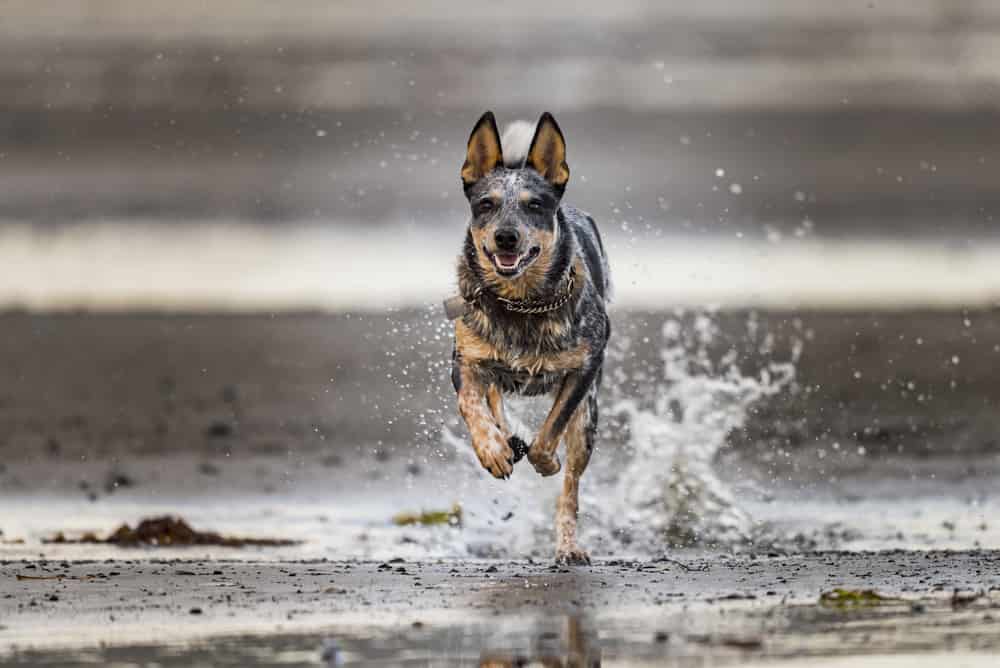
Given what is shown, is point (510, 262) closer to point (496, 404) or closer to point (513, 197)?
point (513, 197)

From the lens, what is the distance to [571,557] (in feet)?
38.2

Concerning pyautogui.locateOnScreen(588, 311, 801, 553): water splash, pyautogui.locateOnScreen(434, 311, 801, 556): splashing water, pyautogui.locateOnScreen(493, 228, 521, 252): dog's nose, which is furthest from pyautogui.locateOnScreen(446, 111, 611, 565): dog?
pyautogui.locateOnScreen(588, 311, 801, 553): water splash

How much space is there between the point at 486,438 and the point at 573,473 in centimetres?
97

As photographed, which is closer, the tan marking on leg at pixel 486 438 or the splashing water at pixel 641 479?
the tan marking on leg at pixel 486 438

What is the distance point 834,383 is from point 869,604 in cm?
1473

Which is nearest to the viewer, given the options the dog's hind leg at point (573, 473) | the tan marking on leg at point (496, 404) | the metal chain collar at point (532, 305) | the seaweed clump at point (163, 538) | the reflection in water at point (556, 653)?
the reflection in water at point (556, 653)

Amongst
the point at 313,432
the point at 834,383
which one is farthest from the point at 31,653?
the point at 834,383

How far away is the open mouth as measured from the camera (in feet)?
36.5

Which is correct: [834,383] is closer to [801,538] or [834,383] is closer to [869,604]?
[801,538]

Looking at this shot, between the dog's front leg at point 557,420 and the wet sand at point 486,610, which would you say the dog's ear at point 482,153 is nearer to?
the dog's front leg at point 557,420

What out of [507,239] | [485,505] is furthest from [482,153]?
[485,505]

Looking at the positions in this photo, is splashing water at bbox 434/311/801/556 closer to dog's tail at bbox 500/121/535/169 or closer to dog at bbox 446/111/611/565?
dog at bbox 446/111/611/565

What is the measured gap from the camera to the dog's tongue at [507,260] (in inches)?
438

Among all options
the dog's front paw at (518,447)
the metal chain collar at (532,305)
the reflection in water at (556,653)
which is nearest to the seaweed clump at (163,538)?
the dog's front paw at (518,447)
